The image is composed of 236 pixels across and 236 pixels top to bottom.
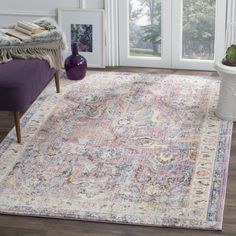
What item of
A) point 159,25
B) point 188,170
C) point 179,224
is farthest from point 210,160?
point 159,25

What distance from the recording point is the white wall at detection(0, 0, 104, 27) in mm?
5531

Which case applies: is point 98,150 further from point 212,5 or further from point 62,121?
point 212,5

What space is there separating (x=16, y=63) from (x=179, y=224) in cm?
182

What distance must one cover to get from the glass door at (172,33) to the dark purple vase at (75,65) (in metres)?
0.48

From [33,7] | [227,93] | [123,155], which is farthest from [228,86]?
[33,7]

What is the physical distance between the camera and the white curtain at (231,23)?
5250mm

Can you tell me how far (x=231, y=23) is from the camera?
17.3 feet

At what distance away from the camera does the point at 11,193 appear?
3.62m

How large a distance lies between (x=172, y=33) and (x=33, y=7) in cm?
123

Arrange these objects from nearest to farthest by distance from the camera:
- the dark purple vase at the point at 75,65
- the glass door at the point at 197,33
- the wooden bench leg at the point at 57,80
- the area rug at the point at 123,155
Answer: the area rug at the point at 123,155
the wooden bench leg at the point at 57,80
the dark purple vase at the point at 75,65
the glass door at the point at 197,33

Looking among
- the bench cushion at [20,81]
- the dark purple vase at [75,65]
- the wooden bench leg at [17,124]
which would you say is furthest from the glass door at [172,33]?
the wooden bench leg at [17,124]

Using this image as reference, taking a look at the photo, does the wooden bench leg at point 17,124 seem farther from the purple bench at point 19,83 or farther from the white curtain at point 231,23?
the white curtain at point 231,23

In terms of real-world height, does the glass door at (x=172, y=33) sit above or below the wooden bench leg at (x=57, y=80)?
above

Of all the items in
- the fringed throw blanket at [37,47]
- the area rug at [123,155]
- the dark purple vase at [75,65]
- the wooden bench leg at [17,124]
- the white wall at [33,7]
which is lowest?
the area rug at [123,155]
